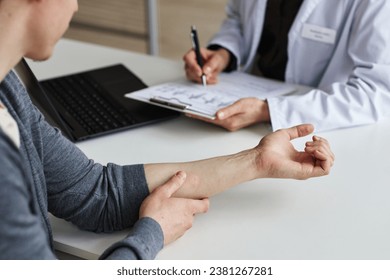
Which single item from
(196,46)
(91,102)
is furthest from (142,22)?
(91,102)

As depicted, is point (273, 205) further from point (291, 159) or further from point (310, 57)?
point (310, 57)

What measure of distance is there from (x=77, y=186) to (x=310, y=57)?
2.93ft


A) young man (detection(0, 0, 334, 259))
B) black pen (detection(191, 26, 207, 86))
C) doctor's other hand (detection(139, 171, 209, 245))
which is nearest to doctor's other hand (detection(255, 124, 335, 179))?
young man (detection(0, 0, 334, 259))

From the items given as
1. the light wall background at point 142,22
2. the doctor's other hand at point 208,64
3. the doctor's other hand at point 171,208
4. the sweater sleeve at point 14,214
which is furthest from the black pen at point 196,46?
the light wall background at point 142,22

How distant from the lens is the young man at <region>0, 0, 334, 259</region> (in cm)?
97

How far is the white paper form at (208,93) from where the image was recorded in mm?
1519

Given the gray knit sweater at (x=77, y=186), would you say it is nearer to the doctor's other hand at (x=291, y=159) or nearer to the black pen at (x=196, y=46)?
the doctor's other hand at (x=291, y=159)

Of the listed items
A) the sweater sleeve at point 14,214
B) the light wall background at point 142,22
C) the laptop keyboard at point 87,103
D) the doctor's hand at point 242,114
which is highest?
the sweater sleeve at point 14,214

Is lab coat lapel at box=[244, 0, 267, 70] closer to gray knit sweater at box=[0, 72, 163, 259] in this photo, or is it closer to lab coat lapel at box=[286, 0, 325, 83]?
lab coat lapel at box=[286, 0, 325, 83]

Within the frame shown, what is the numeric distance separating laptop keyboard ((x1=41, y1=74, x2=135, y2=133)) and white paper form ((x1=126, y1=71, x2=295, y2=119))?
2.7 inches

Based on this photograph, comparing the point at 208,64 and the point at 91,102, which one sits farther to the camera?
the point at 208,64

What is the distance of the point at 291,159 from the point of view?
1251mm
